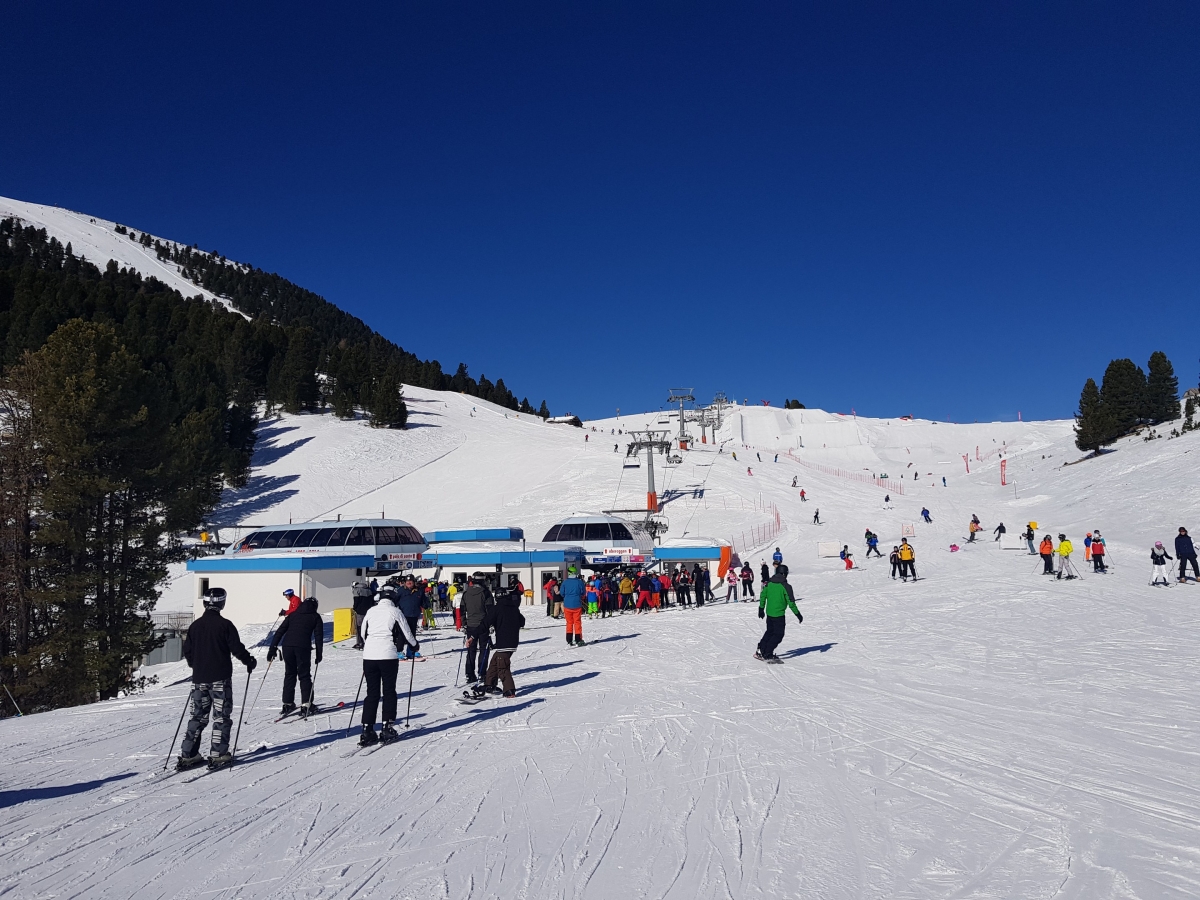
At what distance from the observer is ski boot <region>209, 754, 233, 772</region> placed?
22.0ft

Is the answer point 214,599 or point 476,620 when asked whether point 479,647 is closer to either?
point 476,620

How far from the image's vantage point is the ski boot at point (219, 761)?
670cm

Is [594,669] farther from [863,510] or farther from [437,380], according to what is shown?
[437,380]

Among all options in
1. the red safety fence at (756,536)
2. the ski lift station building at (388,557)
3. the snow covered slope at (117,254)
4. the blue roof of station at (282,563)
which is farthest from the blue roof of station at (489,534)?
the snow covered slope at (117,254)

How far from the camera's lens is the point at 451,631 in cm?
1944

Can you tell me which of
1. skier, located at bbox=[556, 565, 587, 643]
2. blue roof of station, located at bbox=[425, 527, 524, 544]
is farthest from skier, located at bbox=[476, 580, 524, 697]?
blue roof of station, located at bbox=[425, 527, 524, 544]

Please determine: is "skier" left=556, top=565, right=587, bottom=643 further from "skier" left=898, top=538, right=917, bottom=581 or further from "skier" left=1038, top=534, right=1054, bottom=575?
"skier" left=1038, top=534, right=1054, bottom=575

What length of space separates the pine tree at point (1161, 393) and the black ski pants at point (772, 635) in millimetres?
59891

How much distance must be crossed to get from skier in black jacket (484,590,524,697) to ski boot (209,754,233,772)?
3133mm

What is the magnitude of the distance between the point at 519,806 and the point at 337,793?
1.50 m

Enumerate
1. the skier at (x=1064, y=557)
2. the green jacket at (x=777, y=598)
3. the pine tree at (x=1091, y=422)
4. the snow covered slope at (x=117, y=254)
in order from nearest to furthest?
the green jacket at (x=777, y=598) → the skier at (x=1064, y=557) → the pine tree at (x=1091, y=422) → the snow covered slope at (x=117, y=254)

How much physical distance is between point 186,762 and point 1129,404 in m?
67.4

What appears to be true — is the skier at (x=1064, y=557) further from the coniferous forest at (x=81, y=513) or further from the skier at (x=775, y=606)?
the coniferous forest at (x=81, y=513)

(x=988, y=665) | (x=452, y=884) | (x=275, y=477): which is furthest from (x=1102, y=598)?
(x=275, y=477)
